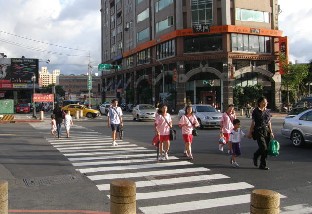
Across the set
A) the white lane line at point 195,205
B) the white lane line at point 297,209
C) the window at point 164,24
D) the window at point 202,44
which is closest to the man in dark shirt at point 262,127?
the white lane line at point 195,205

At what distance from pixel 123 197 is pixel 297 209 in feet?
10.9

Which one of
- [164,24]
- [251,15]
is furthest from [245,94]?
[164,24]

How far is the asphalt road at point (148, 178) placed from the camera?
704 centimetres

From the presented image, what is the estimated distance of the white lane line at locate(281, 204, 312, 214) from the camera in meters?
6.55

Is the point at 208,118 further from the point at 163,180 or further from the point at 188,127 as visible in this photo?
the point at 163,180

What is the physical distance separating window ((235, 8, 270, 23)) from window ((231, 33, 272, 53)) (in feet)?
7.12

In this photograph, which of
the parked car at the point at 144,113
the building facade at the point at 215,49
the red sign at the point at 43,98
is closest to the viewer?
the parked car at the point at 144,113

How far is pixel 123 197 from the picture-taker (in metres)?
4.88

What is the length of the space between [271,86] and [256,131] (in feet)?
144

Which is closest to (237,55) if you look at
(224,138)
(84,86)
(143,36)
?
(143,36)

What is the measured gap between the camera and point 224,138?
13.5 m

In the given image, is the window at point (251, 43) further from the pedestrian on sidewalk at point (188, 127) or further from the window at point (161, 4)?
the pedestrian on sidewalk at point (188, 127)

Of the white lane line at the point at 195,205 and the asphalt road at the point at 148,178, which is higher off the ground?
the asphalt road at the point at 148,178

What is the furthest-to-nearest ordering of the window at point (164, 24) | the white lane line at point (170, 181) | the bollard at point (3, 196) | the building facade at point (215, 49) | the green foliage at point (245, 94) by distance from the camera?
the window at point (164, 24)
the building facade at point (215, 49)
the green foliage at point (245, 94)
the white lane line at point (170, 181)
the bollard at point (3, 196)
